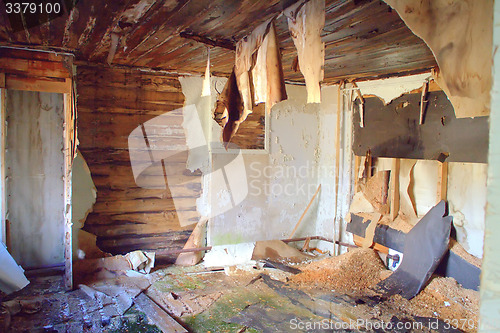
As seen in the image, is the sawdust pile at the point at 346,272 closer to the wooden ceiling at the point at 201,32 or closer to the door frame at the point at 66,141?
the wooden ceiling at the point at 201,32

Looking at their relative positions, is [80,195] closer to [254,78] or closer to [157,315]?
[157,315]

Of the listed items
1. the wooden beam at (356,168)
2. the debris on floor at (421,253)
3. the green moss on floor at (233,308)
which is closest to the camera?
Answer: the green moss on floor at (233,308)

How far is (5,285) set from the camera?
11.2ft

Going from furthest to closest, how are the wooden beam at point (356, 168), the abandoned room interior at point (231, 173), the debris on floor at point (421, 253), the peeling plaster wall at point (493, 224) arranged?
the wooden beam at point (356, 168)
the debris on floor at point (421, 253)
the abandoned room interior at point (231, 173)
the peeling plaster wall at point (493, 224)

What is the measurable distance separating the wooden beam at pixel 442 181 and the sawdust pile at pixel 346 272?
3.58ft

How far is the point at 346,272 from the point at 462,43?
3.57m

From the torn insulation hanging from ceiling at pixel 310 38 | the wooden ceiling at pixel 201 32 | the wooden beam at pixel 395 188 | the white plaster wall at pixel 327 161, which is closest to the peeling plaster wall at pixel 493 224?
the torn insulation hanging from ceiling at pixel 310 38

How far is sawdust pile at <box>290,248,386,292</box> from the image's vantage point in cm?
391

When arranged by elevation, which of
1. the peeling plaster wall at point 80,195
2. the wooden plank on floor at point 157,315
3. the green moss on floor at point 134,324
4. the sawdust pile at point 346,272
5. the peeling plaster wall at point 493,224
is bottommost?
the green moss on floor at point 134,324

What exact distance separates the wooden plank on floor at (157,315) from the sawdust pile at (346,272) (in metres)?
1.52

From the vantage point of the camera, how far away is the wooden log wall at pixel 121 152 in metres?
4.13

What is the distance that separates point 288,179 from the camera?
5168 mm

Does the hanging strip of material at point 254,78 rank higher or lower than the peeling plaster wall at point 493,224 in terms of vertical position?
higher

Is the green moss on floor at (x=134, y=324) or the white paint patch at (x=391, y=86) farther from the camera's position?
the white paint patch at (x=391, y=86)
